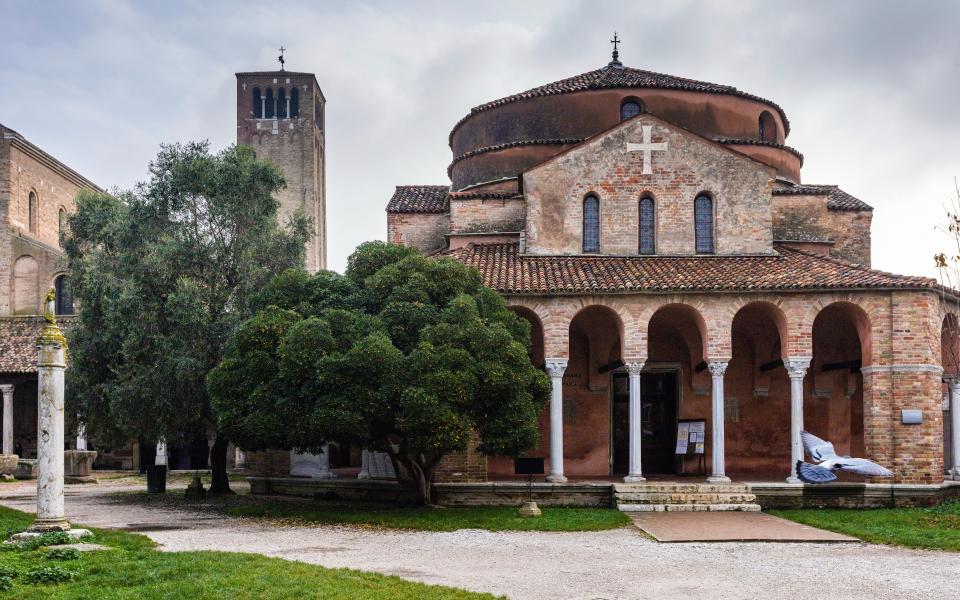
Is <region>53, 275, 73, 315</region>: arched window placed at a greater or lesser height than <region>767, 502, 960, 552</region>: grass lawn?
greater

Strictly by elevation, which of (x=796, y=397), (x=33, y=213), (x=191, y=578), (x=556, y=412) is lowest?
(x=191, y=578)

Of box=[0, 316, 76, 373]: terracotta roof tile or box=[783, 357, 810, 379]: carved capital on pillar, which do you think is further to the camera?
box=[0, 316, 76, 373]: terracotta roof tile

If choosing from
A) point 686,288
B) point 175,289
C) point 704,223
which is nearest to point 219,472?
point 175,289

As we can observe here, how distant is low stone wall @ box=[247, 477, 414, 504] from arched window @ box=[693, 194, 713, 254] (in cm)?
925

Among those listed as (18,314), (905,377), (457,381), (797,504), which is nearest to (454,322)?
(457,381)

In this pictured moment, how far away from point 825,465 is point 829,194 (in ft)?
33.1

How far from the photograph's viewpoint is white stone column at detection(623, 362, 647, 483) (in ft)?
72.4

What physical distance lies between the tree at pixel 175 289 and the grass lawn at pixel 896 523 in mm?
12680

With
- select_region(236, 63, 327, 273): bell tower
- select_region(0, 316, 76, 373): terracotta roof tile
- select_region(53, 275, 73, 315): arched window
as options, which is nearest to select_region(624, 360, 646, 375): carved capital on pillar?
select_region(0, 316, 76, 373): terracotta roof tile

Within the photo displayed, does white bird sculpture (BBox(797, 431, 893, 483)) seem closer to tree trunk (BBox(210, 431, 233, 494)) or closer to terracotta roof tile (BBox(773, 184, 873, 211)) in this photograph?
terracotta roof tile (BBox(773, 184, 873, 211))

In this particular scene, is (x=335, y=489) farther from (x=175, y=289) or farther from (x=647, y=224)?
(x=647, y=224)

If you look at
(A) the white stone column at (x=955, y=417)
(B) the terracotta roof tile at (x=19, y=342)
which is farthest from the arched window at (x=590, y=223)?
(B) the terracotta roof tile at (x=19, y=342)

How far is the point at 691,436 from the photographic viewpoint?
24.3 metres

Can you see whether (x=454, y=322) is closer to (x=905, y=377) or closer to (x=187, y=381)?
(x=187, y=381)
